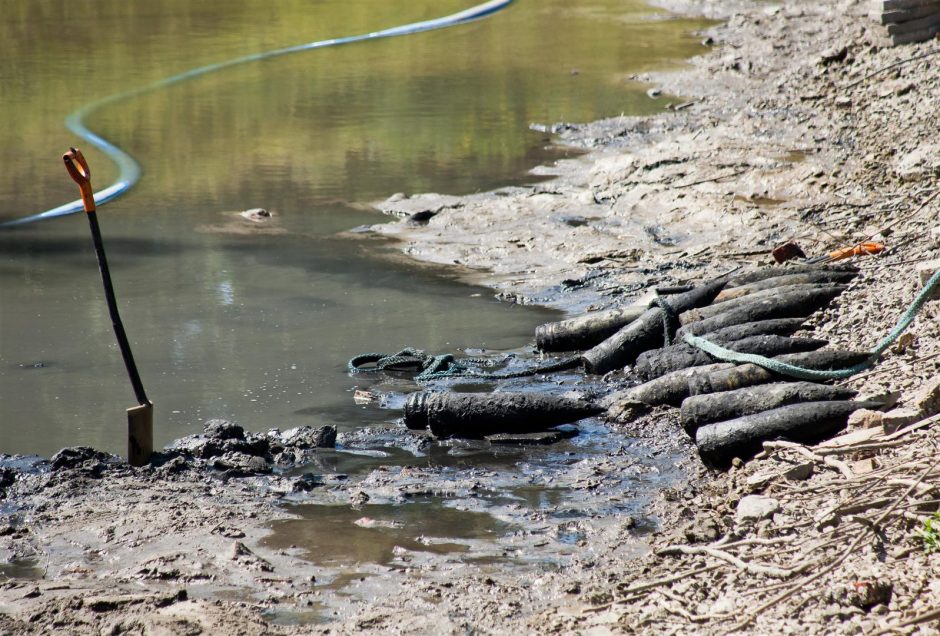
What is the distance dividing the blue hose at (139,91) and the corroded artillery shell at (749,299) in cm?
713

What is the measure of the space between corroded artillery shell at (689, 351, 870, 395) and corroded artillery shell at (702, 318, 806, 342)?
58cm

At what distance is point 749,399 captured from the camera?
6.03 m

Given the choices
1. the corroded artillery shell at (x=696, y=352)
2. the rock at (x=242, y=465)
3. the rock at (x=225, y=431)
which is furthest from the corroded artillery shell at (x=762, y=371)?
the rock at (x=225, y=431)

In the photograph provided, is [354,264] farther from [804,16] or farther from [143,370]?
[804,16]

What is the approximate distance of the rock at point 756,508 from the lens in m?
4.87

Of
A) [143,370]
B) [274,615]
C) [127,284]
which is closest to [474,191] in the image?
[127,284]

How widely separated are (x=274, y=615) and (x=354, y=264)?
5.83m

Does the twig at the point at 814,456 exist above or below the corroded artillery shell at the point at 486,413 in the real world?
above

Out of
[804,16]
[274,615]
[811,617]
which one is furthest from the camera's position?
[804,16]

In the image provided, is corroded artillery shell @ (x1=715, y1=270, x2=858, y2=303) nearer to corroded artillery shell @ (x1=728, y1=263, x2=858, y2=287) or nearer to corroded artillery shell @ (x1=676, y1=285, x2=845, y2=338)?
corroded artillery shell @ (x1=728, y1=263, x2=858, y2=287)

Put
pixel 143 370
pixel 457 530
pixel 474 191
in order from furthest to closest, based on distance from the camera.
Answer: pixel 474 191 < pixel 143 370 < pixel 457 530

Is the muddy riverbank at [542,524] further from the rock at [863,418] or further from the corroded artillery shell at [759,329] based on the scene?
the corroded artillery shell at [759,329]

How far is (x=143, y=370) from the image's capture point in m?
7.92

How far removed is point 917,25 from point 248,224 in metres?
8.54
